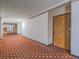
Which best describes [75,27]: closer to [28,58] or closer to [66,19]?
[66,19]

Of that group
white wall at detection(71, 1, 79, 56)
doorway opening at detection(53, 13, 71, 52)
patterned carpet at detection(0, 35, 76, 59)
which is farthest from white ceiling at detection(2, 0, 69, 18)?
patterned carpet at detection(0, 35, 76, 59)

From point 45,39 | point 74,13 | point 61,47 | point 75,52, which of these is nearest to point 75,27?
point 74,13

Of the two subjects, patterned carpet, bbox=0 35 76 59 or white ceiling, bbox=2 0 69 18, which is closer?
patterned carpet, bbox=0 35 76 59

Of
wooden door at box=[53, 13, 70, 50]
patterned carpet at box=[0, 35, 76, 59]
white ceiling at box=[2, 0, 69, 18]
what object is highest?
white ceiling at box=[2, 0, 69, 18]

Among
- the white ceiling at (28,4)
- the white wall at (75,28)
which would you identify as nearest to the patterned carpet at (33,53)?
the white wall at (75,28)

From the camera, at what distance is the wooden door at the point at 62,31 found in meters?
5.95

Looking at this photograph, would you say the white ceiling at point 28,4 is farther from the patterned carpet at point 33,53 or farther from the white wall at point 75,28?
the patterned carpet at point 33,53

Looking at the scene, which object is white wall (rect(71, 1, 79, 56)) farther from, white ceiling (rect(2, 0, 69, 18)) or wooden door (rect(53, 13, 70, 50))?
wooden door (rect(53, 13, 70, 50))

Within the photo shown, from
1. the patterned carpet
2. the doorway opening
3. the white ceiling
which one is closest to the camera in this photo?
the patterned carpet

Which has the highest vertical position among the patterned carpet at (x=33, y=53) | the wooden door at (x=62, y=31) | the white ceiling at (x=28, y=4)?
the white ceiling at (x=28, y=4)

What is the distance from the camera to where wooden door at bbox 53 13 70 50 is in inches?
234

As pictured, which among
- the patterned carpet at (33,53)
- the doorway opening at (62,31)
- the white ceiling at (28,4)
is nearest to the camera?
the patterned carpet at (33,53)

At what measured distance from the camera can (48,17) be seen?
7.22 meters

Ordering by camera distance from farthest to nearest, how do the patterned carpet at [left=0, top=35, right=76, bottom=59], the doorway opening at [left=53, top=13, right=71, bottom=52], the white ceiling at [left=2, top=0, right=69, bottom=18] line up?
the doorway opening at [left=53, top=13, right=71, bottom=52] → the white ceiling at [left=2, top=0, right=69, bottom=18] → the patterned carpet at [left=0, top=35, right=76, bottom=59]
